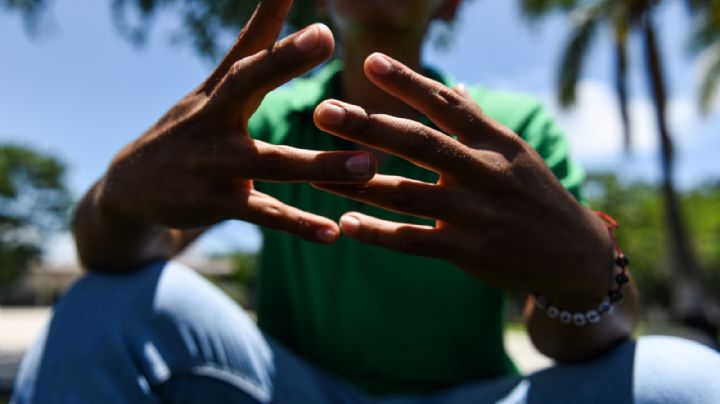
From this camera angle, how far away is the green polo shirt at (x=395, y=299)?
1408mm

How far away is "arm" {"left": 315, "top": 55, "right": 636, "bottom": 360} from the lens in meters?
0.79

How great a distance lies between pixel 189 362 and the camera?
3.67 feet

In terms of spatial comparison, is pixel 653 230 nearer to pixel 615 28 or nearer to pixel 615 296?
→ pixel 615 28

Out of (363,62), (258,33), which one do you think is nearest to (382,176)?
(258,33)

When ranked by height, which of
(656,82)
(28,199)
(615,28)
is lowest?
(28,199)

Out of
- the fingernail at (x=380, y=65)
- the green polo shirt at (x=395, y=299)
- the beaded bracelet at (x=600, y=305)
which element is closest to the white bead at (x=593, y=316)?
the beaded bracelet at (x=600, y=305)

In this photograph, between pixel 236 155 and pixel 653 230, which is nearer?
pixel 236 155

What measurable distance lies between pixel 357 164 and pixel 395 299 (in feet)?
2.36

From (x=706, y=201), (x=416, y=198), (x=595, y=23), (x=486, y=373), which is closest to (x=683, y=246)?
(x=595, y=23)

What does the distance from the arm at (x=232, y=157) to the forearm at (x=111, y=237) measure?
0.19 feet

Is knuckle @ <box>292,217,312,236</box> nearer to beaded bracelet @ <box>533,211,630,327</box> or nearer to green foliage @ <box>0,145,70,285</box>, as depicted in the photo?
beaded bracelet @ <box>533,211,630,327</box>

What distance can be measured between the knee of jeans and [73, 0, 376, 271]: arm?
0.58 meters

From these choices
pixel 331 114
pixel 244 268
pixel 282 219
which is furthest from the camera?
pixel 244 268

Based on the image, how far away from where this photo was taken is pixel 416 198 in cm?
81
